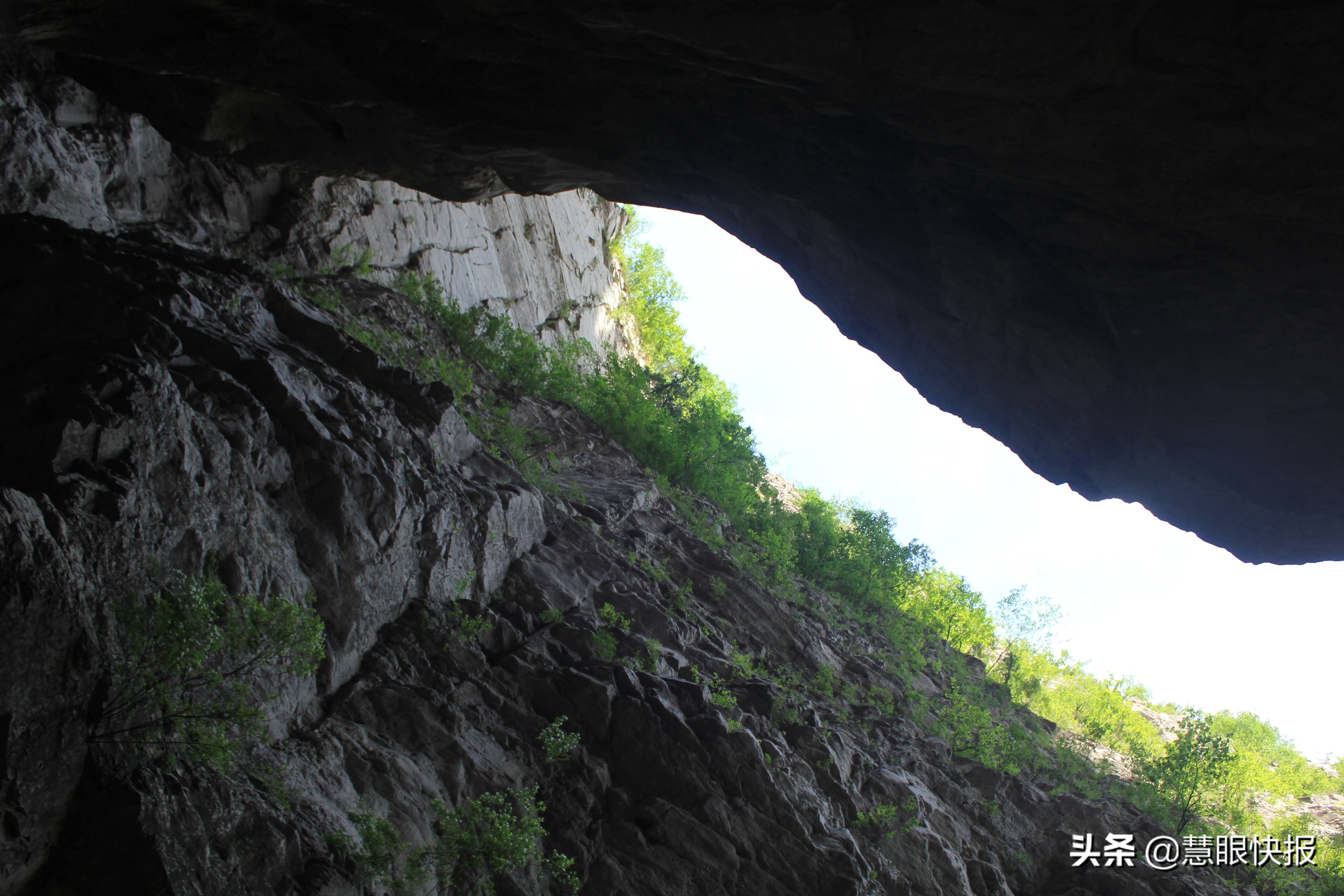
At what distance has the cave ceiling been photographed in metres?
6.82

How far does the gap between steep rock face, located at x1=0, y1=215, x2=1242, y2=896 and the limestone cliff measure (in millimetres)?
35

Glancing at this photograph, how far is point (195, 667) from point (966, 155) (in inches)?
402

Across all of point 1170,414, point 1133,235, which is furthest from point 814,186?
point 1170,414

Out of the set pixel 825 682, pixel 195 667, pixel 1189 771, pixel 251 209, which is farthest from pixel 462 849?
pixel 1189 771

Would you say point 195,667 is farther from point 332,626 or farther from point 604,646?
point 604,646

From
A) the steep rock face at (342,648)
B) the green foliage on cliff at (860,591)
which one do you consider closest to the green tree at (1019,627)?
the green foliage on cliff at (860,591)

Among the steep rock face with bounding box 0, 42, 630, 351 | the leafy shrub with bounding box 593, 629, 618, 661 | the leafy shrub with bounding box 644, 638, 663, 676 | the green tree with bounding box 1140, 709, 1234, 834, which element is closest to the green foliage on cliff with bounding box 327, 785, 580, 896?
the leafy shrub with bounding box 593, 629, 618, 661

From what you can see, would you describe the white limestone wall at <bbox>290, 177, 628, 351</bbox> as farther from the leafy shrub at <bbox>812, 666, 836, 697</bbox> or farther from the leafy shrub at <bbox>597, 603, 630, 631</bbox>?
the leafy shrub at <bbox>812, 666, 836, 697</bbox>

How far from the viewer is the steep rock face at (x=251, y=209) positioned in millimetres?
11852

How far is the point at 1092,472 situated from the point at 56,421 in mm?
16450

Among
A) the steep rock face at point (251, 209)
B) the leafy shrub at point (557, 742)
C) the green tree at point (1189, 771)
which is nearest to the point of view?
the leafy shrub at point (557, 742)

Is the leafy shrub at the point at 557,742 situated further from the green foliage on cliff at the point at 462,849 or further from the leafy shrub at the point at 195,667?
the leafy shrub at the point at 195,667

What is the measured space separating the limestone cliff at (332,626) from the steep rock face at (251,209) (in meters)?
0.09

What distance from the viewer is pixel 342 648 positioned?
9.02 meters
